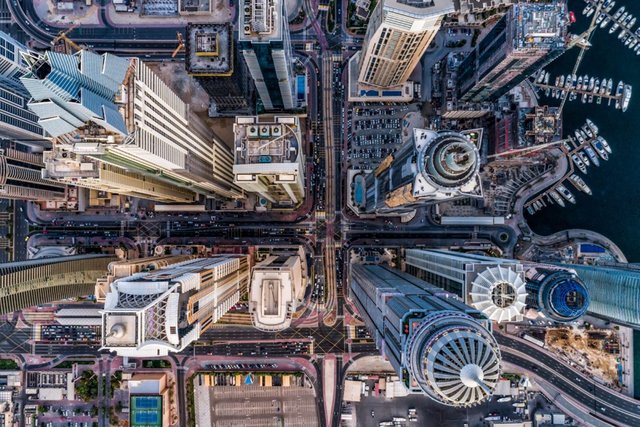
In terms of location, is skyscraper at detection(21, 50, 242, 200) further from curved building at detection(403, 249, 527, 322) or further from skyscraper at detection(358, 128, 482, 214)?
curved building at detection(403, 249, 527, 322)

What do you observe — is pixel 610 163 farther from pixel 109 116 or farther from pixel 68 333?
pixel 68 333

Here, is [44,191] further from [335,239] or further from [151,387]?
[335,239]

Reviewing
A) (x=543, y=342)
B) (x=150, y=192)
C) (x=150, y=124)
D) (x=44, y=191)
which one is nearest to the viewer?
(x=150, y=124)

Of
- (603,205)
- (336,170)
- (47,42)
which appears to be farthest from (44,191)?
(603,205)

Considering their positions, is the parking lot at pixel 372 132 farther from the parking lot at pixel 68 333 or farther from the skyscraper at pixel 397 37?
the parking lot at pixel 68 333

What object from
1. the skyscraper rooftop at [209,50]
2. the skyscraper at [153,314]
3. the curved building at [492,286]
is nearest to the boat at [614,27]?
the curved building at [492,286]

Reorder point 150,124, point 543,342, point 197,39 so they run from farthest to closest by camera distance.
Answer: point 543,342
point 197,39
point 150,124

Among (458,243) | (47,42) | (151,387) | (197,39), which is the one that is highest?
(47,42)
